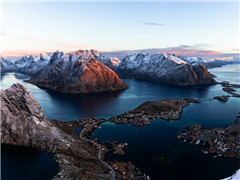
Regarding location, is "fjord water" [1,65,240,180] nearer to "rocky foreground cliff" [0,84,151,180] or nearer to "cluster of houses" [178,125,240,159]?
"cluster of houses" [178,125,240,159]

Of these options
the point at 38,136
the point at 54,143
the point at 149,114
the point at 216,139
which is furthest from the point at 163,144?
the point at 38,136

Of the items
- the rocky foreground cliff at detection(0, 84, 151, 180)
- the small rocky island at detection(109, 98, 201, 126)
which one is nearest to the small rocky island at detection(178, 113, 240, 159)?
the small rocky island at detection(109, 98, 201, 126)

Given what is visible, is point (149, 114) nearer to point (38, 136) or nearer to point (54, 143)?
point (54, 143)

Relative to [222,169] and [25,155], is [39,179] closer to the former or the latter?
[25,155]

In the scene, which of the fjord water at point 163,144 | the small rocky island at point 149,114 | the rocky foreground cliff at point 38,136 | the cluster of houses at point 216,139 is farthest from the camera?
the small rocky island at point 149,114

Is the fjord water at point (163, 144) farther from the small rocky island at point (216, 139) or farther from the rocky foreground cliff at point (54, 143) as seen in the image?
the rocky foreground cliff at point (54, 143)

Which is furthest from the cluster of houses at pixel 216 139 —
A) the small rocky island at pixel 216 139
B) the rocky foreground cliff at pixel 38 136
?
the rocky foreground cliff at pixel 38 136

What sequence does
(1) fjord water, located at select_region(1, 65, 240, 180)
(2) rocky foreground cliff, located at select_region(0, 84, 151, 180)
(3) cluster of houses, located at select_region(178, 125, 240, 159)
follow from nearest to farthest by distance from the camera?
(2) rocky foreground cliff, located at select_region(0, 84, 151, 180)
(1) fjord water, located at select_region(1, 65, 240, 180)
(3) cluster of houses, located at select_region(178, 125, 240, 159)

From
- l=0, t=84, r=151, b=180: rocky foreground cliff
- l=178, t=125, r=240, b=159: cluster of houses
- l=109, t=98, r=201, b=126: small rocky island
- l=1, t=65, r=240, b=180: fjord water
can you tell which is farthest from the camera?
l=109, t=98, r=201, b=126: small rocky island

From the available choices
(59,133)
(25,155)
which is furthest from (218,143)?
(25,155)
